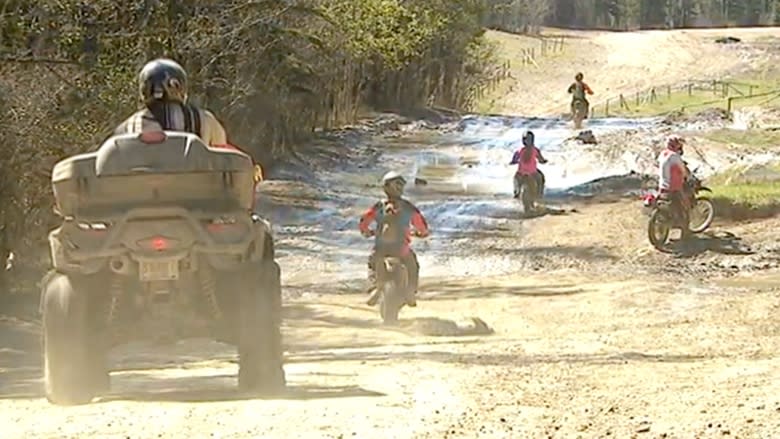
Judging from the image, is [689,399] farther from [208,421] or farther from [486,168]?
[486,168]

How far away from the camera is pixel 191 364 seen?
12258 millimetres

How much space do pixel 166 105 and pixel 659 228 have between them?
1390 centimetres

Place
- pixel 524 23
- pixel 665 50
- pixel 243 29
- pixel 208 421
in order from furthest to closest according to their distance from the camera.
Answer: pixel 524 23
pixel 665 50
pixel 243 29
pixel 208 421

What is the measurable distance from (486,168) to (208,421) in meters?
27.1

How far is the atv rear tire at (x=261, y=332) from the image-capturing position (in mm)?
8570

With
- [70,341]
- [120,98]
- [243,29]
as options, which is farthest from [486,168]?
[70,341]

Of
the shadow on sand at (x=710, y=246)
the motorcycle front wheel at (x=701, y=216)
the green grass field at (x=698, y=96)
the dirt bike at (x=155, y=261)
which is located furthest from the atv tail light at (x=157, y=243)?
the green grass field at (x=698, y=96)

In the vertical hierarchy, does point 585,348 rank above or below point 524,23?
below

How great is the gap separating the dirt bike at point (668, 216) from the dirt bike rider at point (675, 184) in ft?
0.17

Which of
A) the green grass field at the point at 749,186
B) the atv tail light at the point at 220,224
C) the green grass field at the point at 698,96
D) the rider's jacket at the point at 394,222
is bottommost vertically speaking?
the green grass field at the point at 749,186

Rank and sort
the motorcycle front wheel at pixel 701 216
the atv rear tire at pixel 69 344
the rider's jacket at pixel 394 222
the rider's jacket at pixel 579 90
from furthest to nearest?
the rider's jacket at pixel 579 90 → the motorcycle front wheel at pixel 701 216 → the rider's jacket at pixel 394 222 → the atv rear tire at pixel 69 344

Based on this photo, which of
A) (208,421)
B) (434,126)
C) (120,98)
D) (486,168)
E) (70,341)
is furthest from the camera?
(434,126)

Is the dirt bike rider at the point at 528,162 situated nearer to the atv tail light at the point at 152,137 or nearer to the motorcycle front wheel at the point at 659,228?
the motorcycle front wheel at the point at 659,228

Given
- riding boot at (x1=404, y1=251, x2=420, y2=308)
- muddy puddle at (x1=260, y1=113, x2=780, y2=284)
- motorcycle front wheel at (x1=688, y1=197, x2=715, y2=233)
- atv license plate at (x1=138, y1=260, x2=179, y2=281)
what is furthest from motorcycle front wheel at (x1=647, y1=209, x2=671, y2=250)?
atv license plate at (x1=138, y1=260, x2=179, y2=281)
